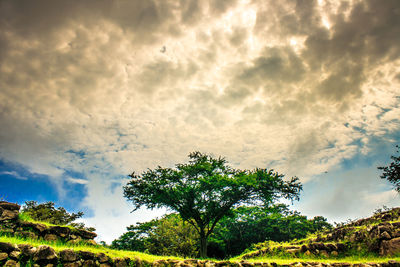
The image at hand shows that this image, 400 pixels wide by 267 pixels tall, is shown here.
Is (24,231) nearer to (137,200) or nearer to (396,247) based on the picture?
(137,200)

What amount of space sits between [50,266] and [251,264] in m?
8.97

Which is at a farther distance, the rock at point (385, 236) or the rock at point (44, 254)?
the rock at point (385, 236)

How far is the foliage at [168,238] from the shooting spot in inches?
1061

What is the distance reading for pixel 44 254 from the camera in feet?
25.6

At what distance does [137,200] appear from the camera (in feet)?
77.1

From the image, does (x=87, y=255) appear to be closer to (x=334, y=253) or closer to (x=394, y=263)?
(x=394, y=263)

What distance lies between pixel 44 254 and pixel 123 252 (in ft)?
13.6

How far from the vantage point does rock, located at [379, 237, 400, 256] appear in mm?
11793

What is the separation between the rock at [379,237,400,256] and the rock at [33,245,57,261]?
56.4ft

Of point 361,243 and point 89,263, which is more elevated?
point 89,263

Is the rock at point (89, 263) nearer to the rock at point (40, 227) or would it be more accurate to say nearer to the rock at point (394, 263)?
the rock at point (40, 227)

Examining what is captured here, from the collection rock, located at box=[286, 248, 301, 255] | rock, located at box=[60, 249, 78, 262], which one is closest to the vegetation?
rock, located at box=[286, 248, 301, 255]

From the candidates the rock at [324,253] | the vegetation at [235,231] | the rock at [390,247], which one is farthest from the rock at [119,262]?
the vegetation at [235,231]

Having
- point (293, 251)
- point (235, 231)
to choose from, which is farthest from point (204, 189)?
point (235, 231)
